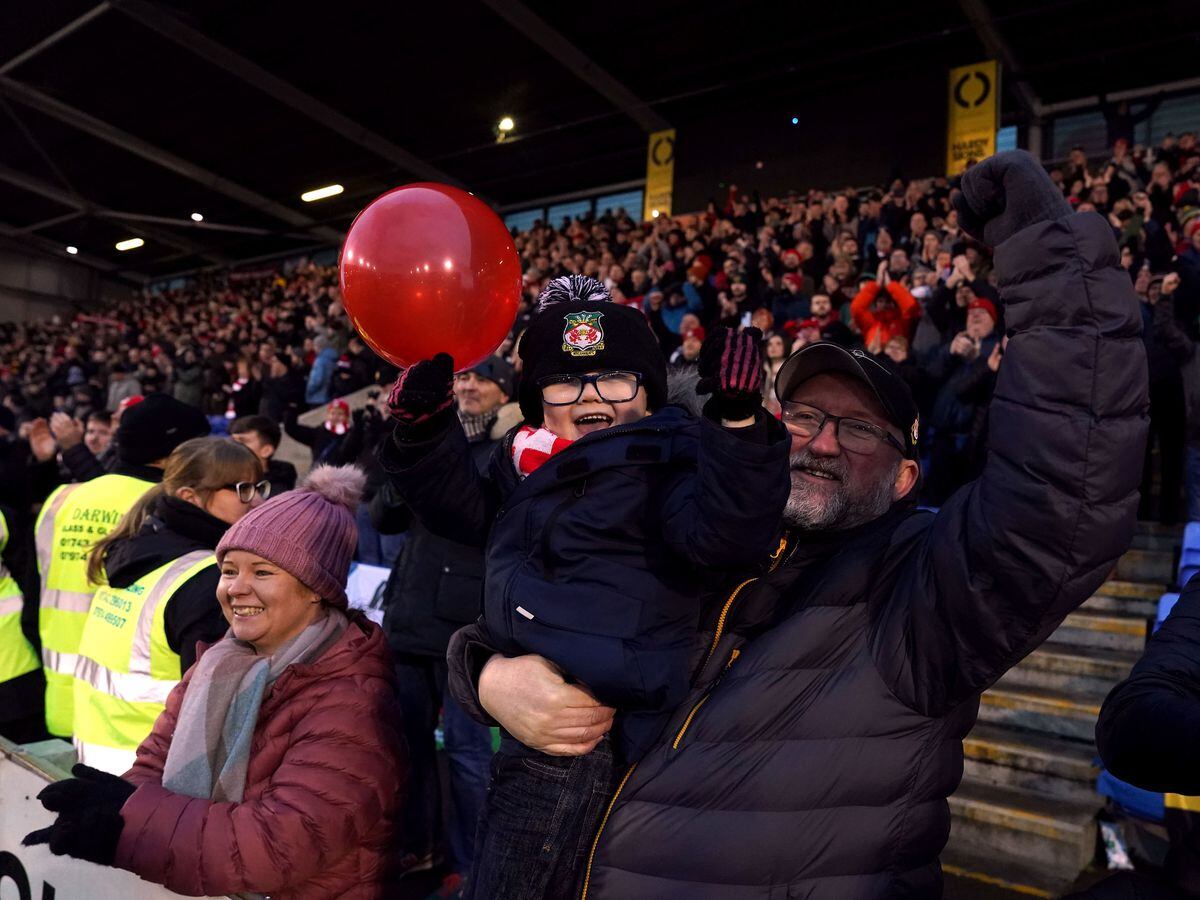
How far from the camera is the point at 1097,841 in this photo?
364 centimetres

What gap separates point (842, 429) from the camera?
1746 millimetres

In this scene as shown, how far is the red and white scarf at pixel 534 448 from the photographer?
6.09 ft

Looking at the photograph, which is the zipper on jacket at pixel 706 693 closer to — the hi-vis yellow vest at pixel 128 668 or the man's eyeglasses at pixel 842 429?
the man's eyeglasses at pixel 842 429

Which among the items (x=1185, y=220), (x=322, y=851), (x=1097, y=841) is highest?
(x=1185, y=220)

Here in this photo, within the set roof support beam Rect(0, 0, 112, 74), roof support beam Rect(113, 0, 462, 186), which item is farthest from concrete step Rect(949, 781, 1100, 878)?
roof support beam Rect(0, 0, 112, 74)

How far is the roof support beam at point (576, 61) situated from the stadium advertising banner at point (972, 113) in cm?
557

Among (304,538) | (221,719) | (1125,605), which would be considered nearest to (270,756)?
(221,719)

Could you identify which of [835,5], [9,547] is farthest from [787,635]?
[835,5]

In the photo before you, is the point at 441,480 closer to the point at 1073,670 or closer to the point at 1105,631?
the point at 1073,670

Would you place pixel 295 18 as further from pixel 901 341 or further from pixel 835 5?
pixel 901 341

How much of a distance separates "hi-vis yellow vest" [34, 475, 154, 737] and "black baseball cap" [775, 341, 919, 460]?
7.59 ft

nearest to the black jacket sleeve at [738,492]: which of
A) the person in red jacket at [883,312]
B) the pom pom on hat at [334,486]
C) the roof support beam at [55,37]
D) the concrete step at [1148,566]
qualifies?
the pom pom on hat at [334,486]

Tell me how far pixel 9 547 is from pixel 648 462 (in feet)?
10.3

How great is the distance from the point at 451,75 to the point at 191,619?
15.4m
